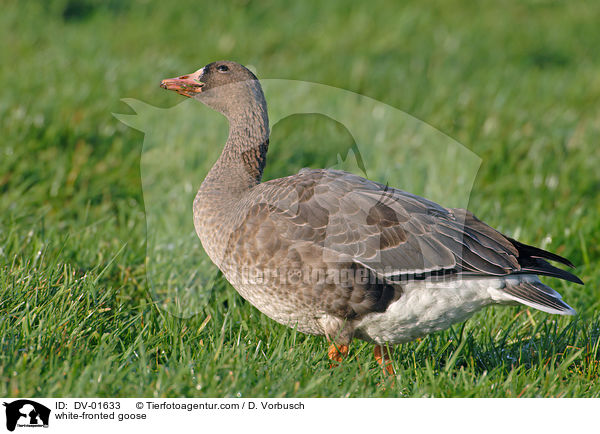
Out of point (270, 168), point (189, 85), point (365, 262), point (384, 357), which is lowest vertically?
point (384, 357)

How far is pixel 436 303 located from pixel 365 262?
0.45 metres

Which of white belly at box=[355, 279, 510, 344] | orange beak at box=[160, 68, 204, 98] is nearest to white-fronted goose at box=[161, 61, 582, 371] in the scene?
white belly at box=[355, 279, 510, 344]

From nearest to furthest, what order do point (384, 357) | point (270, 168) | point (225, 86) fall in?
1. point (384, 357)
2. point (225, 86)
3. point (270, 168)

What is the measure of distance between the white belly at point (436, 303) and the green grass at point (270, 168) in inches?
8.2

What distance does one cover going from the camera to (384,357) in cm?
405

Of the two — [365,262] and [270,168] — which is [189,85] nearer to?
[270,168]

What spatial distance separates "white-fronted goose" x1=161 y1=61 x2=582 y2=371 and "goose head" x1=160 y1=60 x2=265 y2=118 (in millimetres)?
783

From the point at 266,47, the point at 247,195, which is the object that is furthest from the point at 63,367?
the point at 266,47

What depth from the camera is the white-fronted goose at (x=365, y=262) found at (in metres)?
3.69
